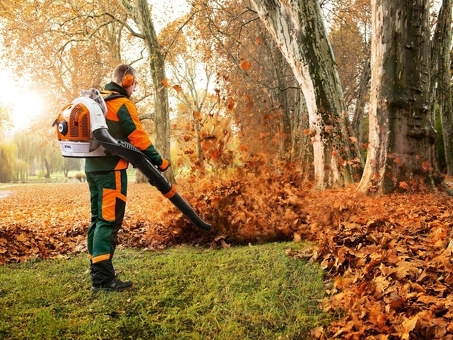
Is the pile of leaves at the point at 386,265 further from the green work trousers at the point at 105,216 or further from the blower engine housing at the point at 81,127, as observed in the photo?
the blower engine housing at the point at 81,127

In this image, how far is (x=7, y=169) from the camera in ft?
121

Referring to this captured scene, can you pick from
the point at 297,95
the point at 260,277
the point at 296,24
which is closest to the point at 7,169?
the point at 297,95

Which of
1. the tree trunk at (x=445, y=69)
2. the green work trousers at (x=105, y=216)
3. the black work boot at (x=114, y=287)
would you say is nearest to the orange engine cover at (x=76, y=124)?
the green work trousers at (x=105, y=216)

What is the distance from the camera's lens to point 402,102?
5.93m

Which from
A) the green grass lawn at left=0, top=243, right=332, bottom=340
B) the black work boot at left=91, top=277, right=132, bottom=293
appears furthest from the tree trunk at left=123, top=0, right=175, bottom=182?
the black work boot at left=91, top=277, right=132, bottom=293

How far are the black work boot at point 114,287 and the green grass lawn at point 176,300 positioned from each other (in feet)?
0.24

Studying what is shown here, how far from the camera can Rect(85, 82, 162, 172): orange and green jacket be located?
3678mm

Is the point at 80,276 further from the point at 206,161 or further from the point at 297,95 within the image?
the point at 297,95

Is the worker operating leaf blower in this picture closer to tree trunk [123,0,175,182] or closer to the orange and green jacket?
the orange and green jacket

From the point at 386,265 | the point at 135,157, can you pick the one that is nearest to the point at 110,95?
the point at 135,157

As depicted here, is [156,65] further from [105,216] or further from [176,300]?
[176,300]

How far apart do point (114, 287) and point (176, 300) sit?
0.69m

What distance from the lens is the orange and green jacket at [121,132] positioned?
12.1ft

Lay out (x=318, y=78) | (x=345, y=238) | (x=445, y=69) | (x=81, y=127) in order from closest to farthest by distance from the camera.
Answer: (x=81, y=127), (x=345, y=238), (x=318, y=78), (x=445, y=69)
